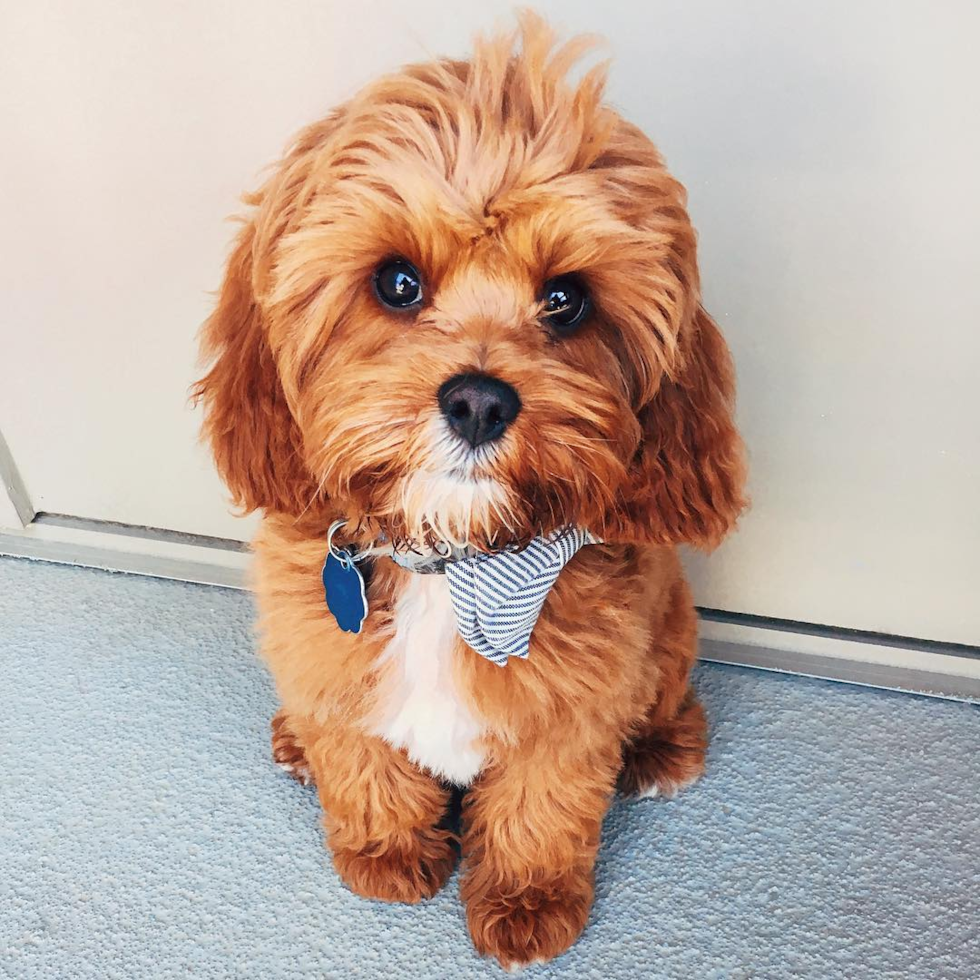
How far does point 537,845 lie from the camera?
3.79 feet

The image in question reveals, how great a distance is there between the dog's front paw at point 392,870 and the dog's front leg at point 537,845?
0.06 m

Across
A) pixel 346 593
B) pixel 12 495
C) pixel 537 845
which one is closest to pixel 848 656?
pixel 537 845

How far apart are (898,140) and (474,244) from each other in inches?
27.0

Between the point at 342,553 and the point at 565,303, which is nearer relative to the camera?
the point at 565,303

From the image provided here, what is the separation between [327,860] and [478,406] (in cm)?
83

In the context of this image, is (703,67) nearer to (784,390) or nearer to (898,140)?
(898,140)

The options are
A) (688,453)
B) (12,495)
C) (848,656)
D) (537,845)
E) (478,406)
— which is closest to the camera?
(478,406)

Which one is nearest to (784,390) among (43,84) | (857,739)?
(857,739)

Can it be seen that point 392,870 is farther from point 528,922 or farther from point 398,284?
point 398,284

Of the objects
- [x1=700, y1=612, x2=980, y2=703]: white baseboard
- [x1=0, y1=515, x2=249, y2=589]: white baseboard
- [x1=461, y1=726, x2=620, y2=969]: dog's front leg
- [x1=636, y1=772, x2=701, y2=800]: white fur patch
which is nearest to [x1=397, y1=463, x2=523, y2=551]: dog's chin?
[x1=461, y1=726, x2=620, y2=969]: dog's front leg

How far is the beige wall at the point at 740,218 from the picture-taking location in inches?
46.1

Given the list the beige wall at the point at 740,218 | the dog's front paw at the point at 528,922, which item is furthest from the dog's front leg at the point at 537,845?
the beige wall at the point at 740,218

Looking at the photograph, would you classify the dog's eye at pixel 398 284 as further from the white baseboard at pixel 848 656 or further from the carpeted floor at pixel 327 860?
the white baseboard at pixel 848 656

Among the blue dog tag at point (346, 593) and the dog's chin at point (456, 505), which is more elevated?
the dog's chin at point (456, 505)
